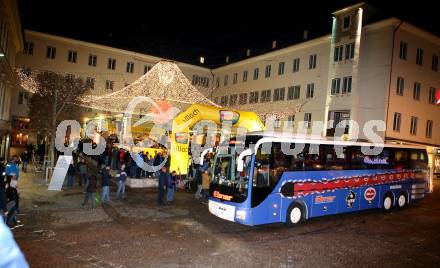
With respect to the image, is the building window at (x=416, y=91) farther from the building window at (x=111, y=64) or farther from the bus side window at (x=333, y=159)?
the building window at (x=111, y=64)

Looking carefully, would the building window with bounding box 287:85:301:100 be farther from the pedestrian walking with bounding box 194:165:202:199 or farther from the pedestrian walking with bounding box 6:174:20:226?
the pedestrian walking with bounding box 6:174:20:226

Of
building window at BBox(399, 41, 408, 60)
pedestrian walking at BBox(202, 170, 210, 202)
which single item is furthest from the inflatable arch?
building window at BBox(399, 41, 408, 60)

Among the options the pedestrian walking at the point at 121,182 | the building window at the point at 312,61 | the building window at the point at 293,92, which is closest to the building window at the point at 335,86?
the building window at the point at 312,61

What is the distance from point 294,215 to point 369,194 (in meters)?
5.06

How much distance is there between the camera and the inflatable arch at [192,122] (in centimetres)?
1942

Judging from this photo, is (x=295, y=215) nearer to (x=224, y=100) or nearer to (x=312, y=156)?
(x=312, y=156)

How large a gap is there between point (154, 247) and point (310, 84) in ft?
96.2

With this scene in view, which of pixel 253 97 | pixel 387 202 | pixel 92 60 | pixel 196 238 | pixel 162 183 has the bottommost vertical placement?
pixel 196 238

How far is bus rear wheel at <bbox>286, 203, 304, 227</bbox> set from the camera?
44.7ft

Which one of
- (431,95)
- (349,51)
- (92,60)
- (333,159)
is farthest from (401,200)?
(92,60)

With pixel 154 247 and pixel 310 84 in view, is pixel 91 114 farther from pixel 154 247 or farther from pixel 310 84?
pixel 154 247

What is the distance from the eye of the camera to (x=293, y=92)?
124 feet

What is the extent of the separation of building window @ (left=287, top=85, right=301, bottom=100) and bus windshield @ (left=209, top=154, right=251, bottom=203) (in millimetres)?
24686

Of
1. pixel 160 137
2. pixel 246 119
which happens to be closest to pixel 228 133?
pixel 246 119
